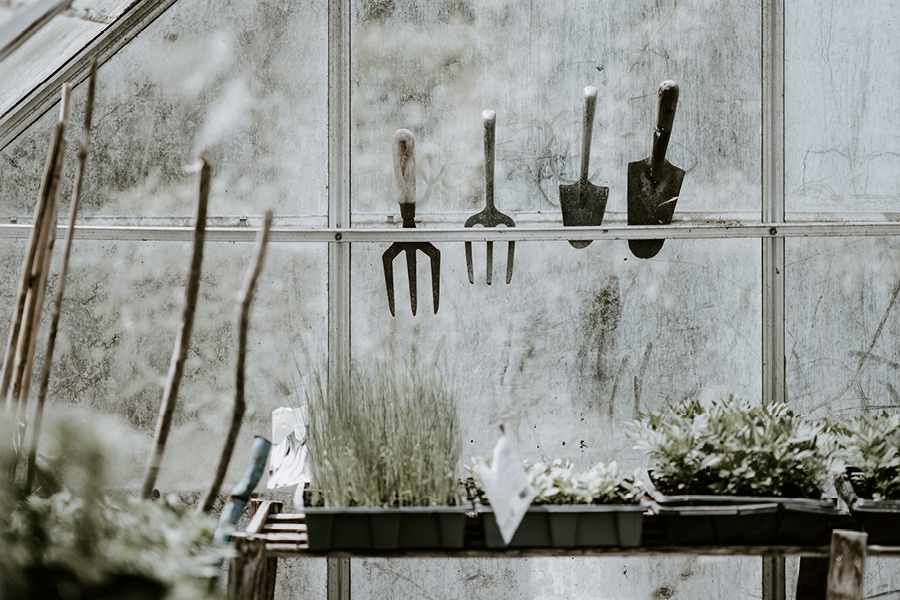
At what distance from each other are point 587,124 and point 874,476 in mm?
1185

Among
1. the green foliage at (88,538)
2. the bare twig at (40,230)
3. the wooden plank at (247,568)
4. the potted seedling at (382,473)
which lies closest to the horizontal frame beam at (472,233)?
the potted seedling at (382,473)

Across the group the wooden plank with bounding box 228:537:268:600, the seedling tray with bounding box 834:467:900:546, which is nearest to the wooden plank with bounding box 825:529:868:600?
the seedling tray with bounding box 834:467:900:546

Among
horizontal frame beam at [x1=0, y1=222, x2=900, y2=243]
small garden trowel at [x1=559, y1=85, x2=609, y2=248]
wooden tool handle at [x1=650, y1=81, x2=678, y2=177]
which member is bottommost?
horizontal frame beam at [x1=0, y1=222, x2=900, y2=243]

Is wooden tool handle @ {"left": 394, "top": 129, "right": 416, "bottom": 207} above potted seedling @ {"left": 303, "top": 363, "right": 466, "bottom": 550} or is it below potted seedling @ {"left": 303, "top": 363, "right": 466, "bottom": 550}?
above

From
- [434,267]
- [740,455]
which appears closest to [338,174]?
[434,267]

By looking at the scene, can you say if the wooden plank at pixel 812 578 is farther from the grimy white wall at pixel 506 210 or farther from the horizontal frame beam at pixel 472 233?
the horizontal frame beam at pixel 472 233

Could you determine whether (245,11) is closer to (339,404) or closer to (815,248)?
(339,404)

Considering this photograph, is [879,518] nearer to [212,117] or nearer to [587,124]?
[587,124]

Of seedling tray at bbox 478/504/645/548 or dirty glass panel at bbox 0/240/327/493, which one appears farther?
dirty glass panel at bbox 0/240/327/493

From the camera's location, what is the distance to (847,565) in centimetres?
188

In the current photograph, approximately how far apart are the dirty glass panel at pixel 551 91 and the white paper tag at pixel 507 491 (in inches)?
41.2

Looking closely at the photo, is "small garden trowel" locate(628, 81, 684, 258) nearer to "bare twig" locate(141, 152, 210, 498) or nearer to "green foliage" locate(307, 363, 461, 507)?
"green foliage" locate(307, 363, 461, 507)

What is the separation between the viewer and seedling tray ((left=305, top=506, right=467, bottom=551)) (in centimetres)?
187

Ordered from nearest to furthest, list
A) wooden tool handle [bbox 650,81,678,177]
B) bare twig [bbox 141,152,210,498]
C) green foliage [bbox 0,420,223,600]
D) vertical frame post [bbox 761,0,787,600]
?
green foliage [bbox 0,420,223,600] → bare twig [bbox 141,152,210,498] → wooden tool handle [bbox 650,81,678,177] → vertical frame post [bbox 761,0,787,600]
